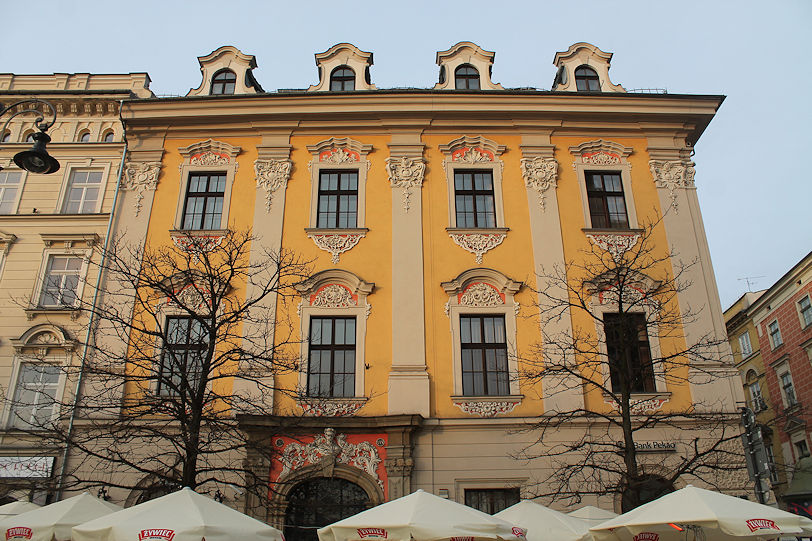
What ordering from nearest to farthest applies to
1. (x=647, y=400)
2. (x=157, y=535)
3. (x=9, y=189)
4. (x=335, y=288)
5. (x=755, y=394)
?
(x=157, y=535) < (x=647, y=400) < (x=335, y=288) < (x=9, y=189) < (x=755, y=394)

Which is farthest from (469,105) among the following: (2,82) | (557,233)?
(2,82)

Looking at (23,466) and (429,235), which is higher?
(429,235)

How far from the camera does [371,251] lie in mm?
16062

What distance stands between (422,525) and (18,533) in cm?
574

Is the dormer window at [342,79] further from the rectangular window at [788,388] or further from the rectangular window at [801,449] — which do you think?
the rectangular window at [801,449]

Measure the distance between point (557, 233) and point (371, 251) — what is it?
466 cm

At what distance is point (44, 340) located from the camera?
15586 mm

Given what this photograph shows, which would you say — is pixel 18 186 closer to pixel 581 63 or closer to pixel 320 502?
pixel 320 502

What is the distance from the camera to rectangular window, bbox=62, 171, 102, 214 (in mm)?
17281

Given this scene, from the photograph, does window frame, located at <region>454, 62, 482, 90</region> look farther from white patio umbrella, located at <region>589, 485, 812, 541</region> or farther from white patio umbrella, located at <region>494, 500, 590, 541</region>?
white patio umbrella, located at <region>589, 485, 812, 541</region>

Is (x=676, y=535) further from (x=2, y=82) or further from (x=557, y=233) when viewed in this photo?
(x=2, y=82)

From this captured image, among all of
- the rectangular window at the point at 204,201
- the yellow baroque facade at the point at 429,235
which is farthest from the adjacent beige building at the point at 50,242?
the rectangular window at the point at 204,201

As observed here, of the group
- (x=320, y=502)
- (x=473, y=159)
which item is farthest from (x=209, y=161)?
(x=320, y=502)

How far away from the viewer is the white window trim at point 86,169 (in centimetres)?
1719
